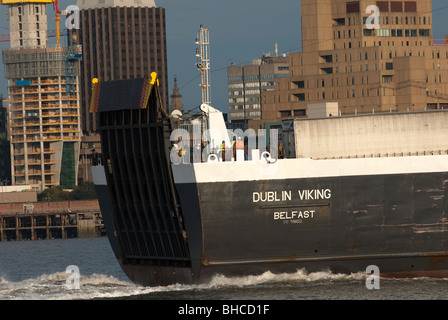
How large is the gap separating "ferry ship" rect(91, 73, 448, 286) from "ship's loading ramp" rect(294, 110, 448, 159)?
0.48 meters

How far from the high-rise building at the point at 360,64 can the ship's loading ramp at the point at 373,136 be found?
120 meters

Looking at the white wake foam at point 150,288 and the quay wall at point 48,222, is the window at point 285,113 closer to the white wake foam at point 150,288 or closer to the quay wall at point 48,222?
the quay wall at point 48,222

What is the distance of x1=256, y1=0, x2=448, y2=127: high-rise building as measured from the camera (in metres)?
169

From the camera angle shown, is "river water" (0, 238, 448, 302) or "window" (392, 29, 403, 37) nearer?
"river water" (0, 238, 448, 302)

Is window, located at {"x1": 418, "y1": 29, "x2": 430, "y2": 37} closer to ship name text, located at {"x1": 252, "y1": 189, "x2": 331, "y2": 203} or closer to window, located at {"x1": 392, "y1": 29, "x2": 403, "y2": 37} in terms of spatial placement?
window, located at {"x1": 392, "y1": 29, "x2": 403, "y2": 37}

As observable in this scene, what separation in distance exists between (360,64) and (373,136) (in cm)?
12791

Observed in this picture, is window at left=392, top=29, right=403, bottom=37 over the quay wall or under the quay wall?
over

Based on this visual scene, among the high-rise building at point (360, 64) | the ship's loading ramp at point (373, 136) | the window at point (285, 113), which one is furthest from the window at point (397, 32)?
the ship's loading ramp at point (373, 136)

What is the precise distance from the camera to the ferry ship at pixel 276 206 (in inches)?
1754

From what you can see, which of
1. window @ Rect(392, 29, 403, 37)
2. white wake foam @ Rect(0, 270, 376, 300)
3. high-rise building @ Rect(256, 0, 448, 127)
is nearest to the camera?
white wake foam @ Rect(0, 270, 376, 300)

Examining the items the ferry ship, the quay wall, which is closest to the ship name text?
the ferry ship

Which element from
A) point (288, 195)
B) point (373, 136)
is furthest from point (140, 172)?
point (373, 136)

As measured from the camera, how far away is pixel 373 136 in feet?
154

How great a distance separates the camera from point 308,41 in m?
175
